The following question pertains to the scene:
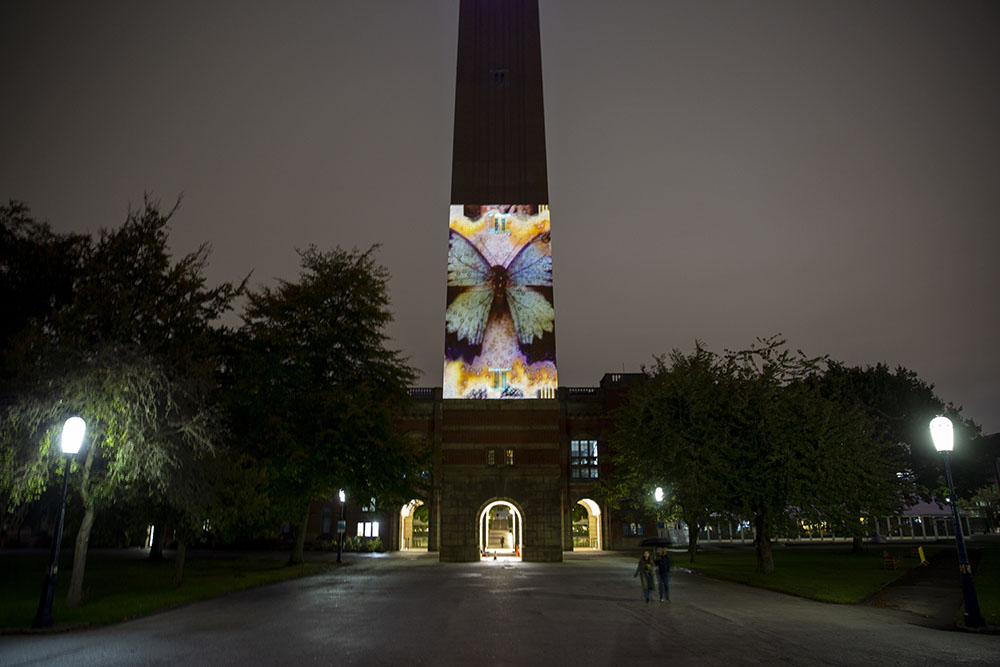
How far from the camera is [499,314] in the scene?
46.2m

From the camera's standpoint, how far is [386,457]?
3064 cm

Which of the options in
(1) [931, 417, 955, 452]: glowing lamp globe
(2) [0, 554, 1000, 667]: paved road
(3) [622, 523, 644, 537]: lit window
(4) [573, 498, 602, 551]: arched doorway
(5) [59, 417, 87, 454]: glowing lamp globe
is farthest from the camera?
(4) [573, 498, 602, 551]: arched doorway

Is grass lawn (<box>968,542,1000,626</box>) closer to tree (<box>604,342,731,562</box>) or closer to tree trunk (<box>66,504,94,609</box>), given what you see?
tree (<box>604,342,731,562</box>)

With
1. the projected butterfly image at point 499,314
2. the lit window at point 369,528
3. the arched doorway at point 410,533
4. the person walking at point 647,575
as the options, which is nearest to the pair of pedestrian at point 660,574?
the person walking at point 647,575

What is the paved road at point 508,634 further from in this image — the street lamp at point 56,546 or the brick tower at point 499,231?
the brick tower at point 499,231

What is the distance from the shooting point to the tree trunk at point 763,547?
26969mm

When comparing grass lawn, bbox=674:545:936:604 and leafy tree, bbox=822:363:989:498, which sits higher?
leafy tree, bbox=822:363:989:498

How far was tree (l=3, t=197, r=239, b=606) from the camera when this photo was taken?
51.3 feet

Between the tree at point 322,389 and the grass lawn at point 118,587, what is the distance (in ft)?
13.4

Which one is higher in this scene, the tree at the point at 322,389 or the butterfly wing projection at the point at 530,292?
the butterfly wing projection at the point at 530,292

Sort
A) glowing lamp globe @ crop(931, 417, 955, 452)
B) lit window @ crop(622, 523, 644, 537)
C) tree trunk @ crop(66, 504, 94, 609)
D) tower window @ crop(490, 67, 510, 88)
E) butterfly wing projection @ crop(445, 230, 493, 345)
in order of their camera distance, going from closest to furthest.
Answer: glowing lamp globe @ crop(931, 417, 955, 452) → tree trunk @ crop(66, 504, 94, 609) → butterfly wing projection @ crop(445, 230, 493, 345) → tower window @ crop(490, 67, 510, 88) → lit window @ crop(622, 523, 644, 537)

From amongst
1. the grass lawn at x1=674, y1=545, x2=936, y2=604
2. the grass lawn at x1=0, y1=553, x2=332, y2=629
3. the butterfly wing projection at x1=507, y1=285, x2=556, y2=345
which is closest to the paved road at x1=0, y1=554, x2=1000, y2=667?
the grass lawn at x1=0, y1=553, x2=332, y2=629

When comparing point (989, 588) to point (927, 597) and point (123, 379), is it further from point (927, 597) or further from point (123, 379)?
Answer: point (123, 379)

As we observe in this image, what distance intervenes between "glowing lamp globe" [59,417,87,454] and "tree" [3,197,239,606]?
146 centimetres
